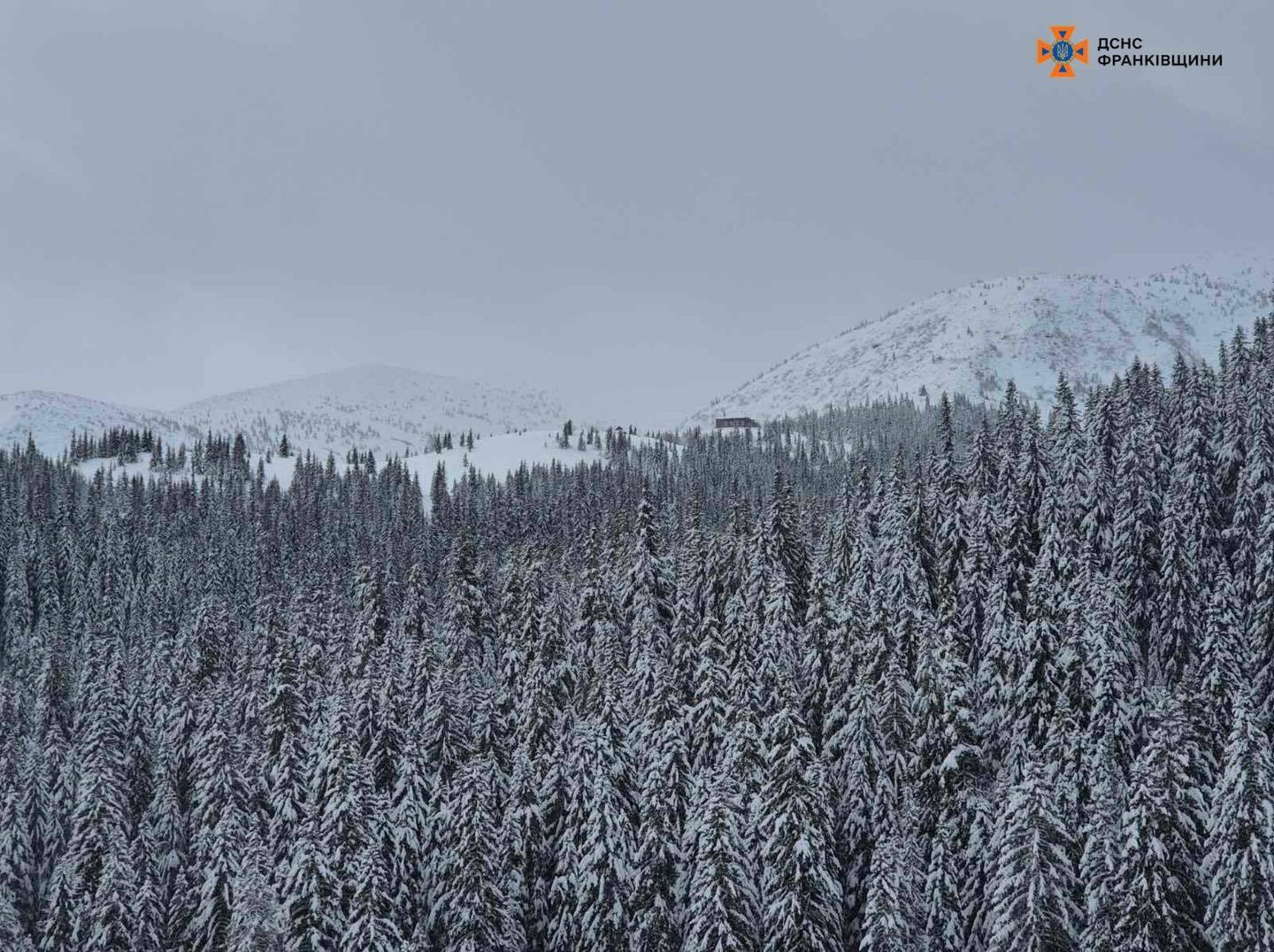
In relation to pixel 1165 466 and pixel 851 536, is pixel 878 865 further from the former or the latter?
pixel 1165 466

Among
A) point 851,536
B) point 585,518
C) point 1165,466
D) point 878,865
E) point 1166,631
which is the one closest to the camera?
point 878,865

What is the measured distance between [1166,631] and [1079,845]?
20.9 meters

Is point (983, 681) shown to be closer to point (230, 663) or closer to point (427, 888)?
point (427, 888)

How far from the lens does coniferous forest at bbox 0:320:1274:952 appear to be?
110 feet

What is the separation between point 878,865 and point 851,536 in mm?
35621

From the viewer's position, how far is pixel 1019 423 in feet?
240

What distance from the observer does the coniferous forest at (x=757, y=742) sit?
33.4 meters

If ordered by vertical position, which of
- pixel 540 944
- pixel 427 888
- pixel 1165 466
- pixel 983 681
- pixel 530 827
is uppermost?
pixel 1165 466

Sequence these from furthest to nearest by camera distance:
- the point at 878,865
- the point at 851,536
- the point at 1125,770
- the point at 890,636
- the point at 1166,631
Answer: the point at 851,536 < the point at 1166,631 < the point at 890,636 < the point at 1125,770 < the point at 878,865

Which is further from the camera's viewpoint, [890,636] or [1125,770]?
[890,636]

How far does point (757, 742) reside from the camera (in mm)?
39500

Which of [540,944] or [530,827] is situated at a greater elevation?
[530,827]

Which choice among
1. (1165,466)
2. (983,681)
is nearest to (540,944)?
(983,681)

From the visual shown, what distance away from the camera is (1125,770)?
40.9m
